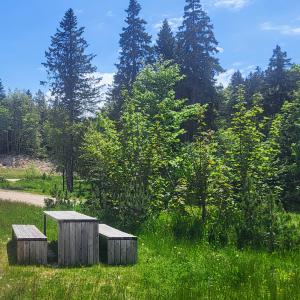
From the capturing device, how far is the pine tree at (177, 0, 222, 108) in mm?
42156

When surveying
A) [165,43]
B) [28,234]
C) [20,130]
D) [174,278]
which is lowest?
[174,278]

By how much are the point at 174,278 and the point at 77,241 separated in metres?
2.54

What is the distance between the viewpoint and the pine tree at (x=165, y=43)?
4347cm

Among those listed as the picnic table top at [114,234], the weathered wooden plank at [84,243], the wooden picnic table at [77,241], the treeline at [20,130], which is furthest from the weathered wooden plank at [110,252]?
the treeline at [20,130]

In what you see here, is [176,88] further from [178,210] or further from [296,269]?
[296,269]

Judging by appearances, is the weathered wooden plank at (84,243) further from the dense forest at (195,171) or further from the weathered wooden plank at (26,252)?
the dense forest at (195,171)

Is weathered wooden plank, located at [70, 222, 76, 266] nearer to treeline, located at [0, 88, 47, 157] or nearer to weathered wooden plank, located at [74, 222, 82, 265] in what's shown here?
weathered wooden plank, located at [74, 222, 82, 265]

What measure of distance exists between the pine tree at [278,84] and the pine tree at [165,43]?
1051 cm

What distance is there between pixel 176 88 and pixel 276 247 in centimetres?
3390

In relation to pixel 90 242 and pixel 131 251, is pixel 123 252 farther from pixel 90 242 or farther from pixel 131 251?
pixel 90 242

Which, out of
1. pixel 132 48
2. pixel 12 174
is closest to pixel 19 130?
pixel 12 174

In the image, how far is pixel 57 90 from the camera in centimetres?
4166

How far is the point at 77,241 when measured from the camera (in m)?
9.34

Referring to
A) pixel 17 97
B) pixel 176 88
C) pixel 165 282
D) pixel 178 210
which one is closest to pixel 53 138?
pixel 176 88
